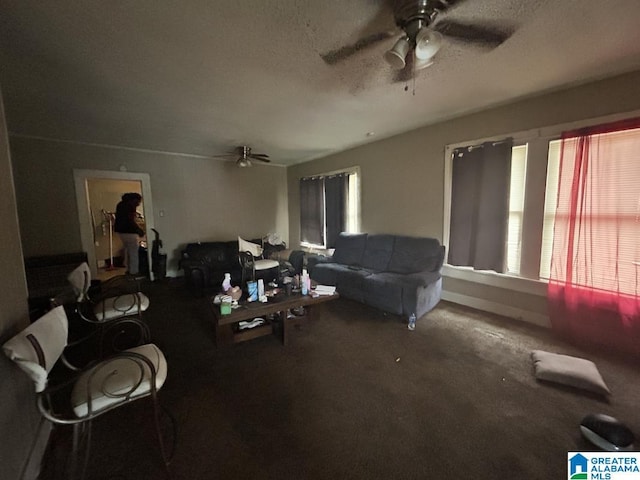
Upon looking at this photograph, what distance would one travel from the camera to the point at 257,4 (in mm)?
1372

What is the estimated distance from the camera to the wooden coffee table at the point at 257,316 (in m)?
2.19

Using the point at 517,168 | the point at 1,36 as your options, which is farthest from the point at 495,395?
the point at 1,36

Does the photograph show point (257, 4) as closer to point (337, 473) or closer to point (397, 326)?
point (337, 473)

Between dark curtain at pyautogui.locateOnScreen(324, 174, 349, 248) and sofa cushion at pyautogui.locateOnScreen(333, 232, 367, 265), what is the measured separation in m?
0.37

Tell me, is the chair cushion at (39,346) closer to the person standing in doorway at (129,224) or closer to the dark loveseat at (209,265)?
the dark loveseat at (209,265)

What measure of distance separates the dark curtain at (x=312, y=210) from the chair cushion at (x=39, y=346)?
4249mm

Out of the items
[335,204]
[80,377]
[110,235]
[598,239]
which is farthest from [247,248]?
[110,235]

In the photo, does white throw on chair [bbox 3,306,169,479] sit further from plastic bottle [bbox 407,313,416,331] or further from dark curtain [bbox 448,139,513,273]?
dark curtain [bbox 448,139,513,273]

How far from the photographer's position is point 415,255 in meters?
3.41

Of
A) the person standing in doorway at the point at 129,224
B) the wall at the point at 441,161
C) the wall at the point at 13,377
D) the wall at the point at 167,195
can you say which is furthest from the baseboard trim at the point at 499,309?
the person standing in doorway at the point at 129,224

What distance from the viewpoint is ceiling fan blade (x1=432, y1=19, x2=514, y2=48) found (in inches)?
58.9

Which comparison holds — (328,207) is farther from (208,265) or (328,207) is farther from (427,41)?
(427,41)

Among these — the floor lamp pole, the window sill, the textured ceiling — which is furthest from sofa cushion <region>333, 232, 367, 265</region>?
the floor lamp pole

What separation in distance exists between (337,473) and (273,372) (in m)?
0.90
